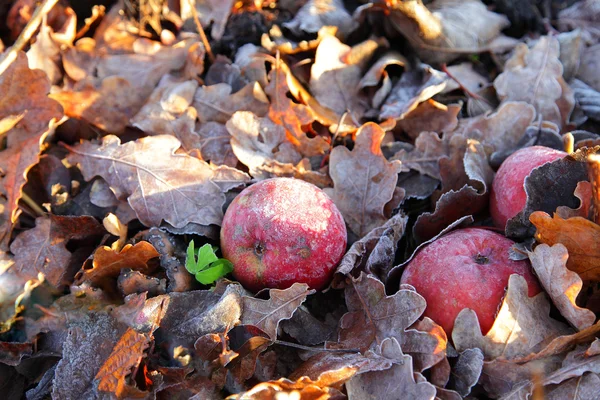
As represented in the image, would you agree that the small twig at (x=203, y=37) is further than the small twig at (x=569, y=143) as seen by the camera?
Yes

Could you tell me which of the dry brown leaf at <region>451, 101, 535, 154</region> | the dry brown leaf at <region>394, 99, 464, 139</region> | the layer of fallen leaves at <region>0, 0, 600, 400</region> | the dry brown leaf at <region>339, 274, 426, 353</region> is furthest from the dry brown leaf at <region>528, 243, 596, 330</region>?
the dry brown leaf at <region>394, 99, 464, 139</region>

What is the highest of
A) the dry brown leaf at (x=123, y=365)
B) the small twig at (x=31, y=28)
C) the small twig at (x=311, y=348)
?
the small twig at (x=31, y=28)

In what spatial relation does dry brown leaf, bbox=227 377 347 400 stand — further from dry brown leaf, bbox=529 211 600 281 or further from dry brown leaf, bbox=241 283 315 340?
dry brown leaf, bbox=529 211 600 281

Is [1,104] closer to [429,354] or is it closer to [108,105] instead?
[108,105]

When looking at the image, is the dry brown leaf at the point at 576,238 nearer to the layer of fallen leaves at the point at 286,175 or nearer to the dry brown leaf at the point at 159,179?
the layer of fallen leaves at the point at 286,175

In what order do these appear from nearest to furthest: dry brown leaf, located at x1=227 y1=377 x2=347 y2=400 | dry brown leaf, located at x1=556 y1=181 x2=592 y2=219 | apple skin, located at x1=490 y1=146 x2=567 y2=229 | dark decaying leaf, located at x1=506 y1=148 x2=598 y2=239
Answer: dry brown leaf, located at x1=227 y1=377 x2=347 y2=400, dry brown leaf, located at x1=556 y1=181 x2=592 y2=219, dark decaying leaf, located at x1=506 y1=148 x2=598 y2=239, apple skin, located at x1=490 y1=146 x2=567 y2=229

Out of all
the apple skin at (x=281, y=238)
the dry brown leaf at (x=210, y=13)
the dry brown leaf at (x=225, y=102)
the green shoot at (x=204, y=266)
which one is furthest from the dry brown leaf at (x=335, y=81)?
the green shoot at (x=204, y=266)

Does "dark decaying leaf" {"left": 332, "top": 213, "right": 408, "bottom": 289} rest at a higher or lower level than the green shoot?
lower

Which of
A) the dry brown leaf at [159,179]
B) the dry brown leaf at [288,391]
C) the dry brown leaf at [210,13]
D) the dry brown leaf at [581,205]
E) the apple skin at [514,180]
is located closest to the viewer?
the dry brown leaf at [288,391]
